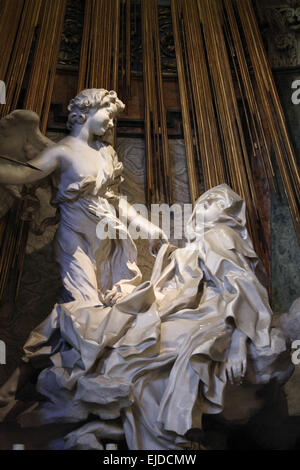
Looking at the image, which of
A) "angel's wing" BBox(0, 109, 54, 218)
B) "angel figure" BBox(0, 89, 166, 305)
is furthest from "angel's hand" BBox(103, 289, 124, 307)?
"angel's wing" BBox(0, 109, 54, 218)

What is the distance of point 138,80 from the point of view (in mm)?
4930

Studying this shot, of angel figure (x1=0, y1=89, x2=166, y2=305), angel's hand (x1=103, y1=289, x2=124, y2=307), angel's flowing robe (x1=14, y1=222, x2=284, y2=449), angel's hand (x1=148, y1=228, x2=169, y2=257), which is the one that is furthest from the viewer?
angel's hand (x1=148, y1=228, x2=169, y2=257)

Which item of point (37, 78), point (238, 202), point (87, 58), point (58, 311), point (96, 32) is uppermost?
point (96, 32)

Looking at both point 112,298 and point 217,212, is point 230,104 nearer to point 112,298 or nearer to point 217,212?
point 217,212

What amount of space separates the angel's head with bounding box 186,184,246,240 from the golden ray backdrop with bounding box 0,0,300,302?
58cm

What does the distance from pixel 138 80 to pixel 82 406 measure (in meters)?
3.30

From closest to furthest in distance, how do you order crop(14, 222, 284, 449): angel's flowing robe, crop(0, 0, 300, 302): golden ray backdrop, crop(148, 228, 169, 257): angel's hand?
crop(14, 222, 284, 449): angel's flowing robe
crop(148, 228, 169, 257): angel's hand
crop(0, 0, 300, 302): golden ray backdrop

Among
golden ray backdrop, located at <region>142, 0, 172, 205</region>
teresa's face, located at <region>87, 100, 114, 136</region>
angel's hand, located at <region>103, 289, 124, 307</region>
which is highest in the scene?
golden ray backdrop, located at <region>142, 0, 172, 205</region>

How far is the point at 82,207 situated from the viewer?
3248 millimetres

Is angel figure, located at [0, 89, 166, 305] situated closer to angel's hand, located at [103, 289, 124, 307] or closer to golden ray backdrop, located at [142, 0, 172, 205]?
angel's hand, located at [103, 289, 124, 307]

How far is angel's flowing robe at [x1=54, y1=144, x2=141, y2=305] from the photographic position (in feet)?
10.4

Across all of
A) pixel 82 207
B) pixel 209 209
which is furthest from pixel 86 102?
pixel 209 209
